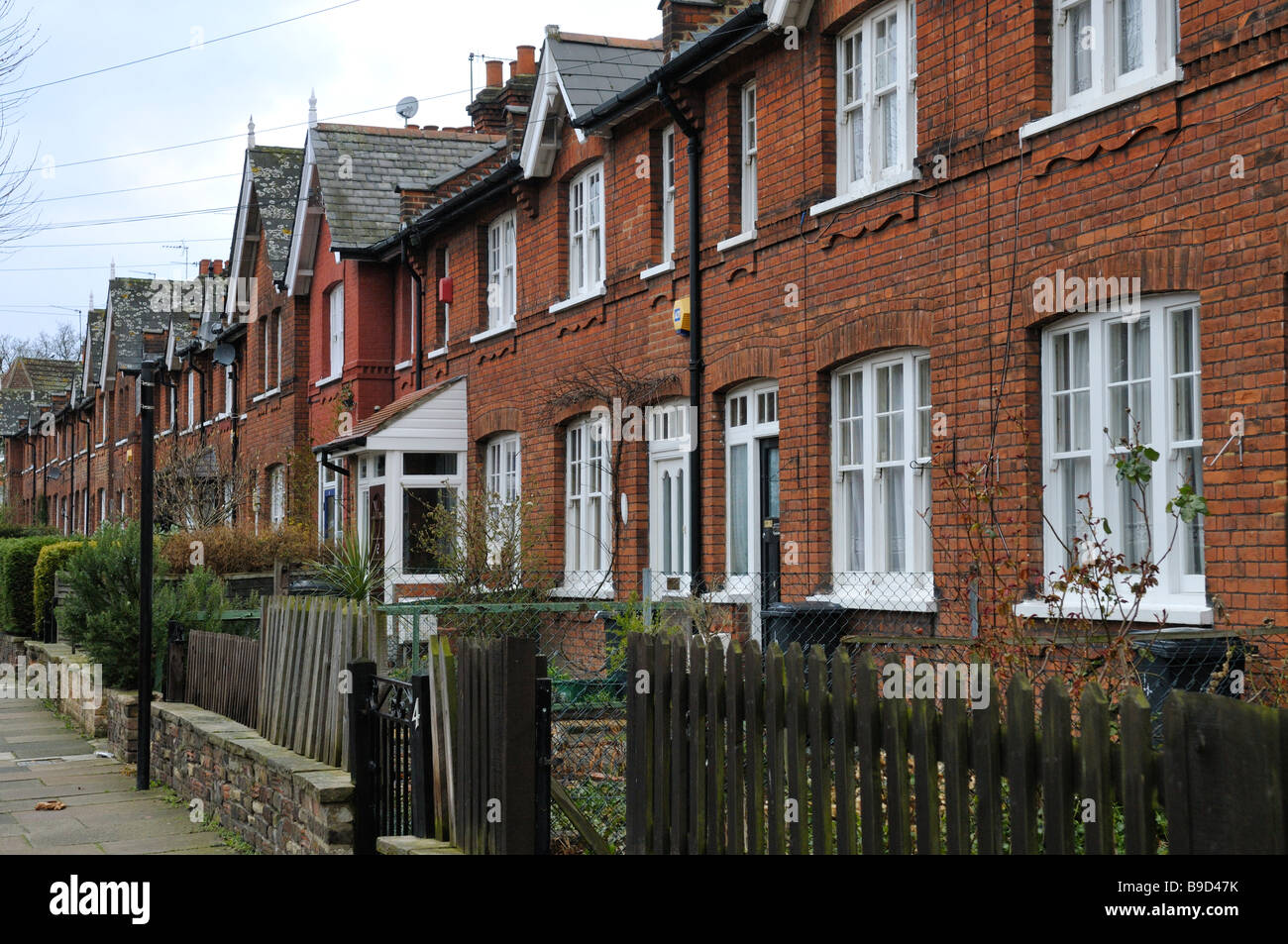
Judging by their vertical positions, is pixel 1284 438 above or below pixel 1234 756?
above

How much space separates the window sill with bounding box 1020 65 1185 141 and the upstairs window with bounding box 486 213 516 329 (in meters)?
10.8

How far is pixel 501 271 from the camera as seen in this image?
70.5 ft

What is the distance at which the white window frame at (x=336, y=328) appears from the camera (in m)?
28.3

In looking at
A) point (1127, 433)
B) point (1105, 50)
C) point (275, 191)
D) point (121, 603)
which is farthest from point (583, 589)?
point (275, 191)

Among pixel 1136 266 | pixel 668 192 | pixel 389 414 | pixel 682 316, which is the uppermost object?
pixel 668 192

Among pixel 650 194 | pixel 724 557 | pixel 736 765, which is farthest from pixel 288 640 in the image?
pixel 650 194

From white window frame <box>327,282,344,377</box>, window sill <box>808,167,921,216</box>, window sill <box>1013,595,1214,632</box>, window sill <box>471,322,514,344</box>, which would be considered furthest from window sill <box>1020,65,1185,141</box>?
white window frame <box>327,282,344,377</box>

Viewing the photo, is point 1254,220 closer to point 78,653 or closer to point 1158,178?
point 1158,178

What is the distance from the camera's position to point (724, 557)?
15352 millimetres

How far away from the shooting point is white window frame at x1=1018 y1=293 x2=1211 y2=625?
9.78 metres

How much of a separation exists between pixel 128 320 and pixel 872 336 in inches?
1619

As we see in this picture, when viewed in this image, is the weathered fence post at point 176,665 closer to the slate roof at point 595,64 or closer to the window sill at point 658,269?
the window sill at point 658,269

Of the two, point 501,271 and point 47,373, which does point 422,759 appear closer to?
point 501,271

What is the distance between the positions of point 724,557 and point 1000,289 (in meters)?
5.00
